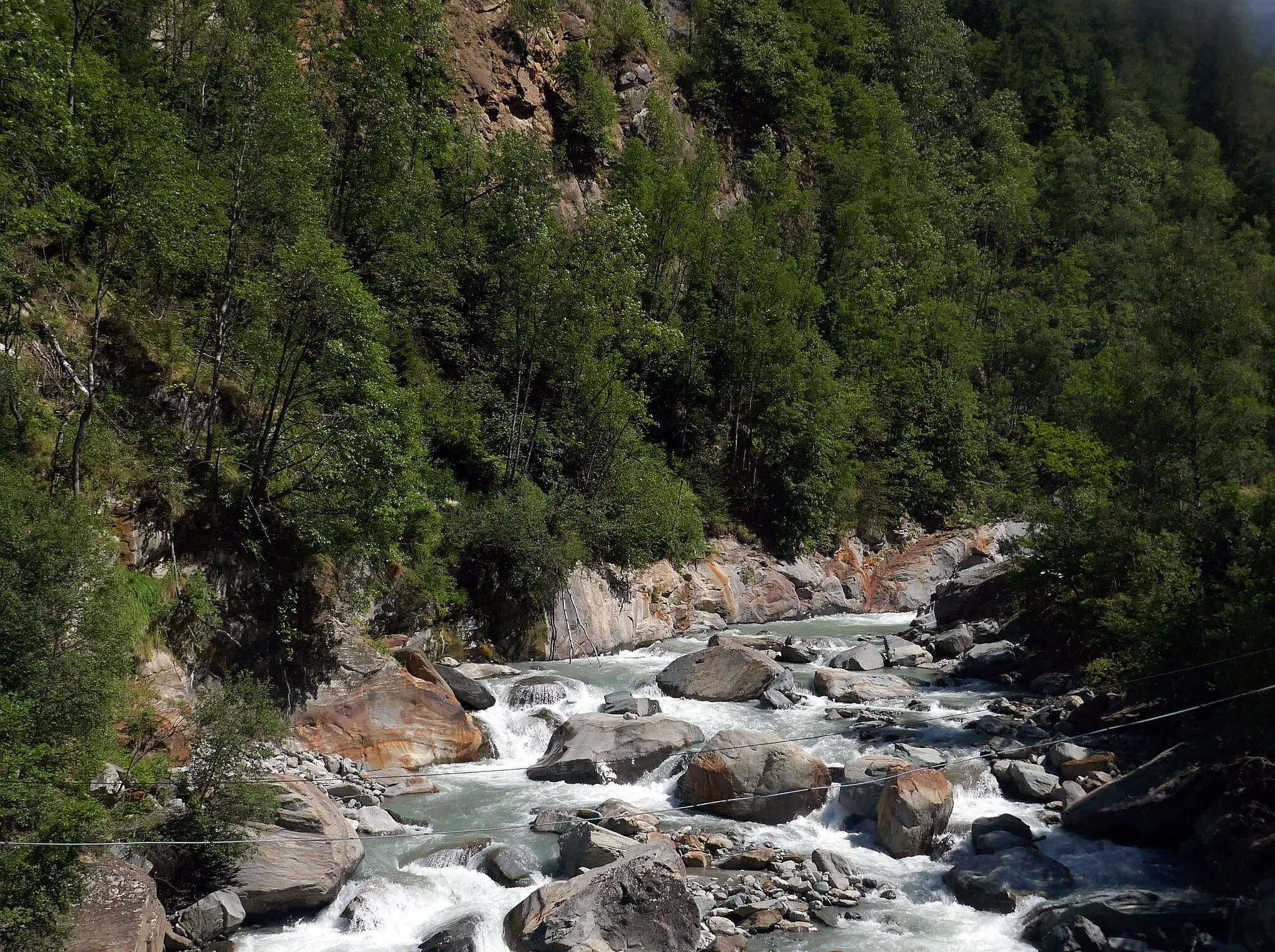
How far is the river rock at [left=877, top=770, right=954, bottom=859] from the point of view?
12.5 m

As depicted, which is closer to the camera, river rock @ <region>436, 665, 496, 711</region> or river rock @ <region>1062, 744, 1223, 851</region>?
river rock @ <region>1062, 744, 1223, 851</region>

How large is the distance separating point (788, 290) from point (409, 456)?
22374mm

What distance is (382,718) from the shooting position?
15367 mm

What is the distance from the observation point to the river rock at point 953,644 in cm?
2411

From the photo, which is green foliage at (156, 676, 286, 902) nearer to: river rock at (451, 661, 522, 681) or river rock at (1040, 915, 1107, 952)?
river rock at (451, 661, 522, 681)

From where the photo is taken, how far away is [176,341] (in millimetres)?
16156

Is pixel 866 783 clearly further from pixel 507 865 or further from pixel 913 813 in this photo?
pixel 507 865

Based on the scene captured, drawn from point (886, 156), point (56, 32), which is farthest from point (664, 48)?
point (56, 32)

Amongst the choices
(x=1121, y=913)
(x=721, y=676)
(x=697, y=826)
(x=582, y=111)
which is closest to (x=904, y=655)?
(x=721, y=676)

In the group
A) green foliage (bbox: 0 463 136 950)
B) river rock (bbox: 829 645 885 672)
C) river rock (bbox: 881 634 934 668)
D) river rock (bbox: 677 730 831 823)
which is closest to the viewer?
green foliage (bbox: 0 463 136 950)

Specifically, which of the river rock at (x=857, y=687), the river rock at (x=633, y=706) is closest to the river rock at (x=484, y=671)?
the river rock at (x=633, y=706)

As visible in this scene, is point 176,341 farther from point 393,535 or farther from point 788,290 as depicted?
point 788,290

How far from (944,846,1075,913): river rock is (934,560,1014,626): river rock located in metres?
15.2

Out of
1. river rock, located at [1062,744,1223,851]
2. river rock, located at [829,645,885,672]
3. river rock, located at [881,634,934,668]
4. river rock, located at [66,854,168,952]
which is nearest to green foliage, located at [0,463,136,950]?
river rock, located at [66,854,168,952]
